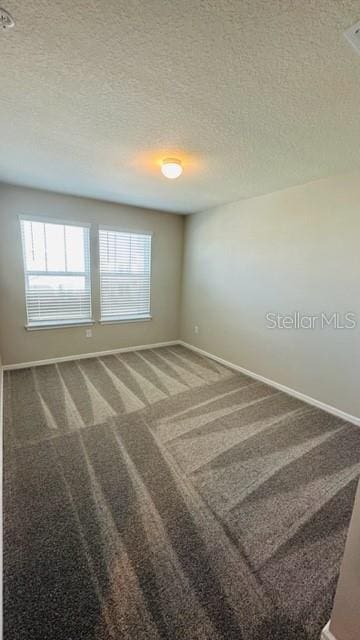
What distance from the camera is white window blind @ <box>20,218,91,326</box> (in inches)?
141

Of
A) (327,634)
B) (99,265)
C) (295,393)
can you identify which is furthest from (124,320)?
(327,634)

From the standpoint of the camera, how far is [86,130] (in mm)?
1888

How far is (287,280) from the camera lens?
10.5 feet

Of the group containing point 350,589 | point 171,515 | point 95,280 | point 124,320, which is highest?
point 95,280

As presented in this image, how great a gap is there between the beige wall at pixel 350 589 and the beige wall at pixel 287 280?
6.70ft

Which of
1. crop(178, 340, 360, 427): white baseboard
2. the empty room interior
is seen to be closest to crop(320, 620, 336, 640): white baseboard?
the empty room interior

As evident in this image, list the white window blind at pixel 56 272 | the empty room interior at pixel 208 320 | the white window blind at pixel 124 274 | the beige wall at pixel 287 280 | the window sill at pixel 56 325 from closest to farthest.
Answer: the empty room interior at pixel 208 320, the beige wall at pixel 287 280, the white window blind at pixel 56 272, the window sill at pixel 56 325, the white window blind at pixel 124 274

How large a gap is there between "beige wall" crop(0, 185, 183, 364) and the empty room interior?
0.11 feet

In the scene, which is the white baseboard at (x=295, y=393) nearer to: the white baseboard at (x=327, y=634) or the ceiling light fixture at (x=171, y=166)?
the white baseboard at (x=327, y=634)

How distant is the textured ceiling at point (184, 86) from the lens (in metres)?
1.00

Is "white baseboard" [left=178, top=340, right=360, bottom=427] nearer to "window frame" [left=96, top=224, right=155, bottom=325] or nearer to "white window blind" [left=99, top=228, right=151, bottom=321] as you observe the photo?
"window frame" [left=96, top=224, right=155, bottom=325]

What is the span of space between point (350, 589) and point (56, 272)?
404 cm
